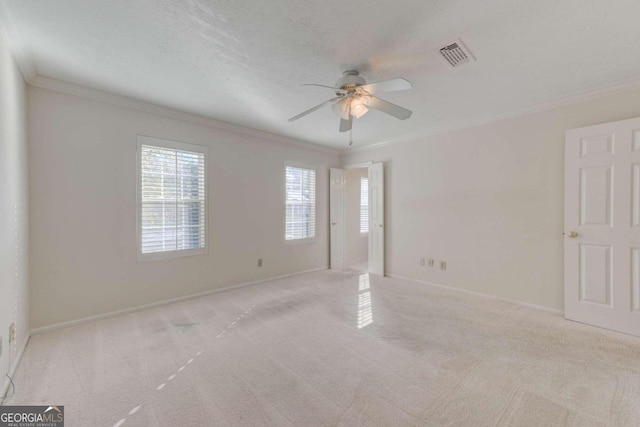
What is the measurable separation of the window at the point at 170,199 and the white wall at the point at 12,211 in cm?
97

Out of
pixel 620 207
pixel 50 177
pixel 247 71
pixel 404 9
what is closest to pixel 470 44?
pixel 404 9

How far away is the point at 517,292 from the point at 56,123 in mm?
5696

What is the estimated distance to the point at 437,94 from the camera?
9.76ft

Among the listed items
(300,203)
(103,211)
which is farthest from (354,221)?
(103,211)

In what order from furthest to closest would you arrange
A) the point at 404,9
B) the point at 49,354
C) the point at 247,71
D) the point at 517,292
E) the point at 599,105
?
the point at 517,292 → the point at 599,105 → the point at 247,71 → the point at 49,354 → the point at 404,9

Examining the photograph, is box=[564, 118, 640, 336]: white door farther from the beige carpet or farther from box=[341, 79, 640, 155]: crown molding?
box=[341, 79, 640, 155]: crown molding

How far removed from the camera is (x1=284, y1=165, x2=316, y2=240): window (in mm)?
4945

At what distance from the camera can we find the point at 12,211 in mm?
2113

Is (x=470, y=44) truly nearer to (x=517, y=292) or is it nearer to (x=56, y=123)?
(x=517, y=292)

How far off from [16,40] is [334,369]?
352 centimetres

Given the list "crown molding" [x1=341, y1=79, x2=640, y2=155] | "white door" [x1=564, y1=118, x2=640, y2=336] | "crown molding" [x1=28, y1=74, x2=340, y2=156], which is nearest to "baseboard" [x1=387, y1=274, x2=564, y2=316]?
"white door" [x1=564, y1=118, x2=640, y2=336]

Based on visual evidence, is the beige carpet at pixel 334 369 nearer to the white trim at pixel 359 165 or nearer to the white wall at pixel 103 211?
the white wall at pixel 103 211

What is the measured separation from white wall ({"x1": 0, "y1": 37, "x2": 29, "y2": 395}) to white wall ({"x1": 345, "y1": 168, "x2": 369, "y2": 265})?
4861 millimetres

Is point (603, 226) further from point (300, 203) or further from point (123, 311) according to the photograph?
point (123, 311)
